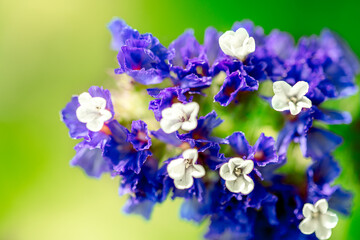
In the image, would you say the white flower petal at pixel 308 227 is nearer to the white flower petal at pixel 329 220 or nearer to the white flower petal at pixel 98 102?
the white flower petal at pixel 329 220

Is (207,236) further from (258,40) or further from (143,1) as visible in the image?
(143,1)

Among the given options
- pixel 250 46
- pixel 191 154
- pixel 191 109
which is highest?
pixel 250 46

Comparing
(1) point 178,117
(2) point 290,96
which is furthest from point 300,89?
(1) point 178,117

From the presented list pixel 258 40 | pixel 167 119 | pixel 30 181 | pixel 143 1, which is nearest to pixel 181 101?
pixel 167 119

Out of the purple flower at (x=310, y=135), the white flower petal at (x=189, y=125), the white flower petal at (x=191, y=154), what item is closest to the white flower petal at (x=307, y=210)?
the purple flower at (x=310, y=135)

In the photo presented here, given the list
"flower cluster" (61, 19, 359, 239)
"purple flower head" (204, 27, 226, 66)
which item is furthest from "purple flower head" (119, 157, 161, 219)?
"purple flower head" (204, 27, 226, 66)

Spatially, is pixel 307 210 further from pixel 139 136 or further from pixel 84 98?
pixel 84 98
